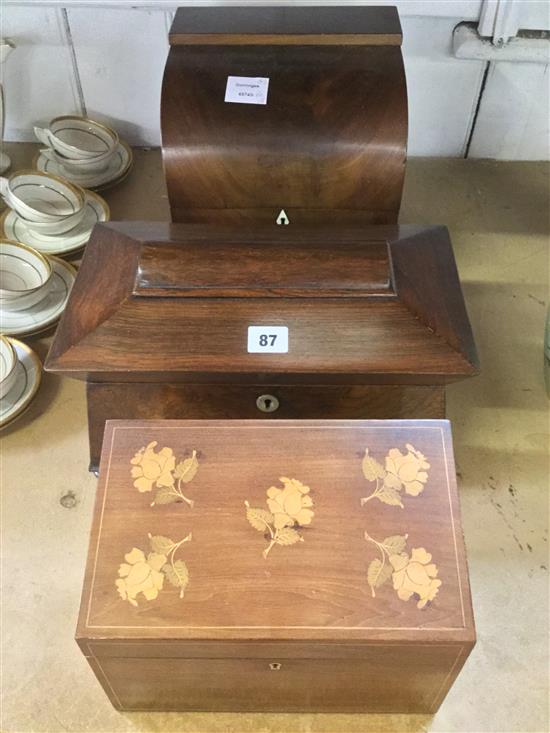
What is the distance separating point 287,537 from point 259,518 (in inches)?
1.7

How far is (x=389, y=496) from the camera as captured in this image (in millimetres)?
904

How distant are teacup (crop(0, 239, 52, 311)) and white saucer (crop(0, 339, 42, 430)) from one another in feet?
0.29

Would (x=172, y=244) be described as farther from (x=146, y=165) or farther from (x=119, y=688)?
(x=146, y=165)

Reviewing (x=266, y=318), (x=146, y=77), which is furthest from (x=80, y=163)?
(x=266, y=318)

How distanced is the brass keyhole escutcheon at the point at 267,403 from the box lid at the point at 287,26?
661 millimetres

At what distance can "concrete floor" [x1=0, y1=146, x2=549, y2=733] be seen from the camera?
1.05 meters

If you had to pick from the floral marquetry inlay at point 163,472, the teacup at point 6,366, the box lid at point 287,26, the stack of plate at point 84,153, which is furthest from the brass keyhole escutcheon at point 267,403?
the stack of plate at point 84,153

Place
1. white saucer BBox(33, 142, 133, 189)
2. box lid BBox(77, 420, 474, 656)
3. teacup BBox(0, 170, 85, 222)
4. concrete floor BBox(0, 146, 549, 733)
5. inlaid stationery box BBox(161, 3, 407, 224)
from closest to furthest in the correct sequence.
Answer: box lid BBox(77, 420, 474, 656) → concrete floor BBox(0, 146, 549, 733) → inlaid stationery box BBox(161, 3, 407, 224) → teacup BBox(0, 170, 85, 222) → white saucer BBox(33, 142, 133, 189)

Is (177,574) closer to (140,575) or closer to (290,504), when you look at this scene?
(140,575)

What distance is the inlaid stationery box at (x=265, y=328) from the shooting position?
3.45 ft

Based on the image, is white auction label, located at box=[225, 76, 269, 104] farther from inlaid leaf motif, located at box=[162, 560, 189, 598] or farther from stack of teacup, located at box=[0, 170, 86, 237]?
inlaid leaf motif, located at box=[162, 560, 189, 598]

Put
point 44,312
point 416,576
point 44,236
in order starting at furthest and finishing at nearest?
point 44,236, point 44,312, point 416,576

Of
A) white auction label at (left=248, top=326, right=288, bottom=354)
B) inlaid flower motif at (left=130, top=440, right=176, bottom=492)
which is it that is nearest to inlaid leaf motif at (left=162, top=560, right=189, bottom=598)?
inlaid flower motif at (left=130, top=440, right=176, bottom=492)

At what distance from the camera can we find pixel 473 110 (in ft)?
5.84
